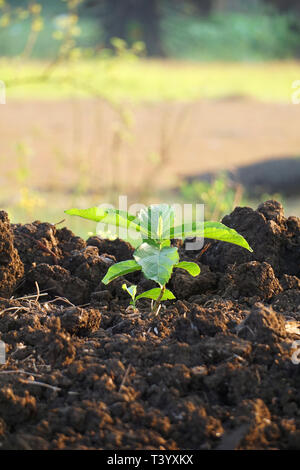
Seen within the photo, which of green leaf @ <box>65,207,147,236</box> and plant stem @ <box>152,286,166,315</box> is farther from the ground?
green leaf @ <box>65,207,147,236</box>

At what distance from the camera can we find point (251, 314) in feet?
5.02

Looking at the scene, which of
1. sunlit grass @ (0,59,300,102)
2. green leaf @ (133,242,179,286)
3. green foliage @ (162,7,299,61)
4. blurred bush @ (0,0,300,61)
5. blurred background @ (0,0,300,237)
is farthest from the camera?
green foliage @ (162,7,299,61)

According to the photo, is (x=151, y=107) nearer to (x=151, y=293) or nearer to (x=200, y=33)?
(x=200, y=33)

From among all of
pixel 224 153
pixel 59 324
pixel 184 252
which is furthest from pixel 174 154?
pixel 59 324

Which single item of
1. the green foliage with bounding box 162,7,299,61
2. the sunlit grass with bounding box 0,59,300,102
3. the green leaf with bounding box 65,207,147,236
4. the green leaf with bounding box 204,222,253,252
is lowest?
the green leaf with bounding box 204,222,253,252

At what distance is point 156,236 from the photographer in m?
1.68

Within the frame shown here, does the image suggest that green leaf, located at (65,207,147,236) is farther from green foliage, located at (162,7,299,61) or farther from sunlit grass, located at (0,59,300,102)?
green foliage, located at (162,7,299,61)

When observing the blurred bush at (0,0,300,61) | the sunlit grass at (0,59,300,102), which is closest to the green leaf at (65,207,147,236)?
the sunlit grass at (0,59,300,102)

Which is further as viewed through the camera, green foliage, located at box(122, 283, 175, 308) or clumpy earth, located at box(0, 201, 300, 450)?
green foliage, located at box(122, 283, 175, 308)

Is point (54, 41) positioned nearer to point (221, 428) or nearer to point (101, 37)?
point (101, 37)

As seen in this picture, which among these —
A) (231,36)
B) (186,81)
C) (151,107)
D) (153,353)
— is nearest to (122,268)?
(153,353)

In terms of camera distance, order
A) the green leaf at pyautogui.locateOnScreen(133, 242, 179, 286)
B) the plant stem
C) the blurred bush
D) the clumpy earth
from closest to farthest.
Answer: the clumpy earth → the green leaf at pyautogui.locateOnScreen(133, 242, 179, 286) → the plant stem → the blurred bush

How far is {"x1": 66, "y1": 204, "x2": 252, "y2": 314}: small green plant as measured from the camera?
1576mm
